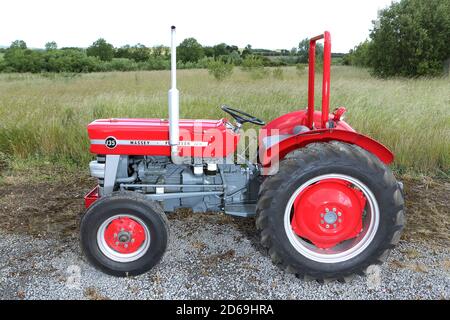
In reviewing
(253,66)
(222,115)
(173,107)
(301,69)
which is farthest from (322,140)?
(301,69)

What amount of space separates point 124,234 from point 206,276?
666mm

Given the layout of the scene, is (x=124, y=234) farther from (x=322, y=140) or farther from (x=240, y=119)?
(x=322, y=140)

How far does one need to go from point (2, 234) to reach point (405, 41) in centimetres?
1972

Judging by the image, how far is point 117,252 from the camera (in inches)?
120

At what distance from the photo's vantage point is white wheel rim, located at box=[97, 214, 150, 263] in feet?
9.70

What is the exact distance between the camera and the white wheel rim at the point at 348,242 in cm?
284

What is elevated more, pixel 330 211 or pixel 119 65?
pixel 119 65

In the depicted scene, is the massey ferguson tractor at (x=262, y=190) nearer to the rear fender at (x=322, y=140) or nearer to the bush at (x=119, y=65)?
the rear fender at (x=322, y=140)

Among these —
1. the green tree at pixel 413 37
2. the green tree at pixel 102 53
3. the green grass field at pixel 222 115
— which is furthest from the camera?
the green tree at pixel 102 53

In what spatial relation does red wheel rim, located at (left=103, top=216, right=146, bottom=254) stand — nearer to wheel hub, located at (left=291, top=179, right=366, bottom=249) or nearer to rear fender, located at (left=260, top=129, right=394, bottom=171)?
rear fender, located at (left=260, top=129, right=394, bottom=171)

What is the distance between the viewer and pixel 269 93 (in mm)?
9086

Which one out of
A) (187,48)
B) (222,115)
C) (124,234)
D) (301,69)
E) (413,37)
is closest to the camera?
(124,234)

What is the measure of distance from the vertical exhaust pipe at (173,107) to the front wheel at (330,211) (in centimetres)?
72

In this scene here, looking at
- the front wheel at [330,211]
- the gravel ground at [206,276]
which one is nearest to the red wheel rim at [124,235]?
the gravel ground at [206,276]
